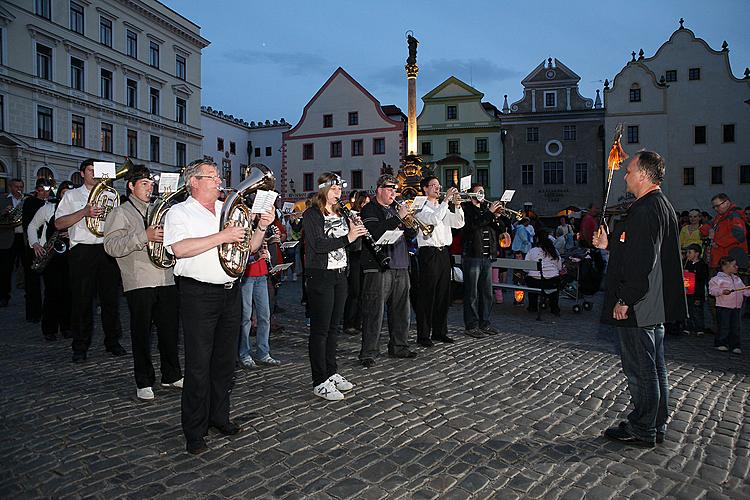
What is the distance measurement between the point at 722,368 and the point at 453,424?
4.22 meters

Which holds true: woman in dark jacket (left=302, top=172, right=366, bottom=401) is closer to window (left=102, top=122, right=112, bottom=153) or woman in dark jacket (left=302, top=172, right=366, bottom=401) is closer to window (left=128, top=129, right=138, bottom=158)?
window (left=102, top=122, right=112, bottom=153)

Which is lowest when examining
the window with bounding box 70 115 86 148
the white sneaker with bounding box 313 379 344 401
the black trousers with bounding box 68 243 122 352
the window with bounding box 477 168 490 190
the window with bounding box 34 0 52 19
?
the white sneaker with bounding box 313 379 344 401

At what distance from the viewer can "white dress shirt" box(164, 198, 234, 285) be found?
395 centimetres

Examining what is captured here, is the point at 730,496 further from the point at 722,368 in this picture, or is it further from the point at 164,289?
the point at 164,289

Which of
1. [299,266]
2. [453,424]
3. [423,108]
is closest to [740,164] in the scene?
[423,108]

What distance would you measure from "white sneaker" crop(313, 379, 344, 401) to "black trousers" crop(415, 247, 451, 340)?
8.95 feet

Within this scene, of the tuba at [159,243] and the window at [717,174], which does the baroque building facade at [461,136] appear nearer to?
the window at [717,174]

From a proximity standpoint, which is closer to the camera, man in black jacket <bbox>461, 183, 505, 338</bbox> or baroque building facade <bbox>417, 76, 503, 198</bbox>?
man in black jacket <bbox>461, 183, 505, 338</bbox>

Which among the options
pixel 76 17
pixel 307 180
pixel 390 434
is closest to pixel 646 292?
pixel 390 434

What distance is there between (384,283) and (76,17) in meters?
36.6

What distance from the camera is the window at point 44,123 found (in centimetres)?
3164

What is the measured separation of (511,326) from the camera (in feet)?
32.1

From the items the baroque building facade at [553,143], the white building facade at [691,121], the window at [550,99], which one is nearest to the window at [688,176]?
the white building facade at [691,121]

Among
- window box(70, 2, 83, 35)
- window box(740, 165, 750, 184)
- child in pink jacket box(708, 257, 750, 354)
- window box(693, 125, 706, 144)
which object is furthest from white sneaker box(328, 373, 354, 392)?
window box(740, 165, 750, 184)
